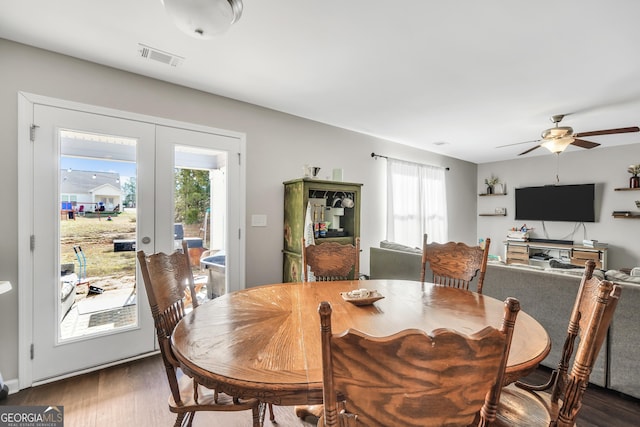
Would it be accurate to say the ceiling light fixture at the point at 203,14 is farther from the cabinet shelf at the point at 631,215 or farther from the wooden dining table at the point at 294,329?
the cabinet shelf at the point at 631,215

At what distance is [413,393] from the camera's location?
650mm

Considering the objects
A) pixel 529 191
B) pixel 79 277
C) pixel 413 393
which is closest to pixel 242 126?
pixel 79 277

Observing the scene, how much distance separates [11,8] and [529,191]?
24.2 ft

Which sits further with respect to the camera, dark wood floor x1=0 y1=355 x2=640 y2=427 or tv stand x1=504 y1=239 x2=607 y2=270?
tv stand x1=504 y1=239 x2=607 y2=270

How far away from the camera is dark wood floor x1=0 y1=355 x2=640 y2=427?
1808mm

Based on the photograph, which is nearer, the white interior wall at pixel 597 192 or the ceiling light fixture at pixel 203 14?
the ceiling light fixture at pixel 203 14

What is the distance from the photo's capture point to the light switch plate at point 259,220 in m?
3.23

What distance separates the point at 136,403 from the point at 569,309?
318 cm

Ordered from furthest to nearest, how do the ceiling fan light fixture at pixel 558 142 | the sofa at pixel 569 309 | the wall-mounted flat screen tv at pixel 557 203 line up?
the wall-mounted flat screen tv at pixel 557 203 < the ceiling fan light fixture at pixel 558 142 < the sofa at pixel 569 309

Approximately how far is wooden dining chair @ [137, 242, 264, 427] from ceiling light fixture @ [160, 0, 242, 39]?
3.67 feet

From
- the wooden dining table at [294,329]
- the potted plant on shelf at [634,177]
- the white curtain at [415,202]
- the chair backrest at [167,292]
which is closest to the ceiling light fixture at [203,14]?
the chair backrest at [167,292]

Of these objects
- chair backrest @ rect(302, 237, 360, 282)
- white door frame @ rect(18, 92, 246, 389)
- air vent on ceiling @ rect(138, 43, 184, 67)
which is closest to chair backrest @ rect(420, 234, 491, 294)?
chair backrest @ rect(302, 237, 360, 282)

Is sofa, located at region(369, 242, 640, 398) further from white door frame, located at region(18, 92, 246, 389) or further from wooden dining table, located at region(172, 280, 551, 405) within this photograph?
white door frame, located at region(18, 92, 246, 389)

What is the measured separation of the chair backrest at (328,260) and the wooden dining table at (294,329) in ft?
1.08
